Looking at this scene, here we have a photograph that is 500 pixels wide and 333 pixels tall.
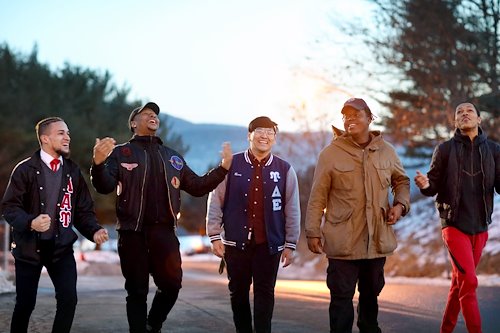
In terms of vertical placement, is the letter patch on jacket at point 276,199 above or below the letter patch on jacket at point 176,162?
below

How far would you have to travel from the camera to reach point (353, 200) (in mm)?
6406

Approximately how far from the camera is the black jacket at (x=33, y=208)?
5980 mm

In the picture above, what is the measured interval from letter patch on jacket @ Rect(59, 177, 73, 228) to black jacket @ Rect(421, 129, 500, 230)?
310cm

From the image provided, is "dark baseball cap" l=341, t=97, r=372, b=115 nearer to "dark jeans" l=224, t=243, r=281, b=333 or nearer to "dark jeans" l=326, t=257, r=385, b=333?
"dark jeans" l=326, t=257, r=385, b=333

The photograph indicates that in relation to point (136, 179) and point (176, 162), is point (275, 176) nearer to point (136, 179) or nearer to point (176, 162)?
point (176, 162)

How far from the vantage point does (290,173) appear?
7059mm

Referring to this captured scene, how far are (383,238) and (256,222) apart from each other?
1117 mm

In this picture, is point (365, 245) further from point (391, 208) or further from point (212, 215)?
point (212, 215)

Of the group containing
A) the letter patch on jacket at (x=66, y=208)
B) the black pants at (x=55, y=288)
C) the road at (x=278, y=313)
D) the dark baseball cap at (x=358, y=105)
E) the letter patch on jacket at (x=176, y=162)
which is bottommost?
the road at (x=278, y=313)

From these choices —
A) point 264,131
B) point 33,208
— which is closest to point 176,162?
point 264,131

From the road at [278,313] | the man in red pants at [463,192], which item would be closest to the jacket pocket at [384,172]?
the man in red pants at [463,192]

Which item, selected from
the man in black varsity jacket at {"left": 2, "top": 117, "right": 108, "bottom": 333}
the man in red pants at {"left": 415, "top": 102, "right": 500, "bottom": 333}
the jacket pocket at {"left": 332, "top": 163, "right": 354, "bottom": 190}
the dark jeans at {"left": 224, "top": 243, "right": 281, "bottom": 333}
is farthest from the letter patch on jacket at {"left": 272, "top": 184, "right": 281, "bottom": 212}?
the man in black varsity jacket at {"left": 2, "top": 117, "right": 108, "bottom": 333}

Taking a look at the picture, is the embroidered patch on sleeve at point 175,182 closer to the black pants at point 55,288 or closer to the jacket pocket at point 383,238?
the black pants at point 55,288

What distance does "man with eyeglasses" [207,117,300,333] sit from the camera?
22.0ft
